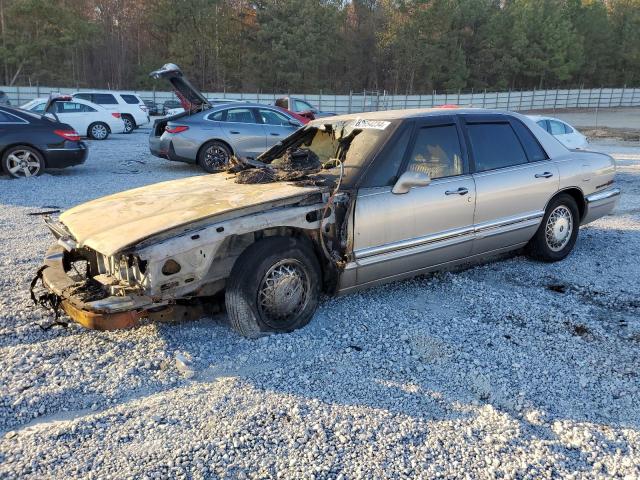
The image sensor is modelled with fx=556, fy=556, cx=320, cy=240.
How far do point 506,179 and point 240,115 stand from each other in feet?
25.8

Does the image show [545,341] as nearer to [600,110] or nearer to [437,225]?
[437,225]

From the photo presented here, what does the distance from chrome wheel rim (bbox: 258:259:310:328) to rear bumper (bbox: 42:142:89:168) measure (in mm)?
8365

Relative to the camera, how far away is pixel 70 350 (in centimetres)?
374

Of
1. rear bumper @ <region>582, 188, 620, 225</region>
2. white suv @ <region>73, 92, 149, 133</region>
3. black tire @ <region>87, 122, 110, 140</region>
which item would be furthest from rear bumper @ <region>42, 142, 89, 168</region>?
white suv @ <region>73, 92, 149, 133</region>

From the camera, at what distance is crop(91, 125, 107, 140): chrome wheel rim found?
18.6 meters

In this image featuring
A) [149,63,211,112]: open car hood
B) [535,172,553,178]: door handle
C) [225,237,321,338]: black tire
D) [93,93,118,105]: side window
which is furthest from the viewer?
[93,93,118,105]: side window

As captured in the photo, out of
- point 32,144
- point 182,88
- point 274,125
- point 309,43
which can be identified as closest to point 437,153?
point 274,125

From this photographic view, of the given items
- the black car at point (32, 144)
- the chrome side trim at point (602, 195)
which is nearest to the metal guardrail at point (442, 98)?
the black car at point (32, 144)

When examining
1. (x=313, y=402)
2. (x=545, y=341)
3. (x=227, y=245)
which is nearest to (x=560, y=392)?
(x=545, y=341)

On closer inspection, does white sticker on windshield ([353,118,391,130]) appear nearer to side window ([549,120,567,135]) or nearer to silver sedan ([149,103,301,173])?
silver sedan ([149,103,301,173])

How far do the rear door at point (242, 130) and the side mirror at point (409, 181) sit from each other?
25.2 ft

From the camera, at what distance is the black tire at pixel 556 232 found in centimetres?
562

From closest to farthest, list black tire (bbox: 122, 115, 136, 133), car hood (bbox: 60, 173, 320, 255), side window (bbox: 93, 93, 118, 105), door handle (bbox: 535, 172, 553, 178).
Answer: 1. car hood (bbox: 60, 173, 320, 255)
2. door handle (bbox: 535, 172, 553, 178)
3. side window (bbox: 93, 93, 118, 105)
4. black tire (bbox: 122, 115, 136, 133)

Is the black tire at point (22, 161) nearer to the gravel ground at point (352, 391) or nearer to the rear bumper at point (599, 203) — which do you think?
the gravel ground at point (352, 391)
